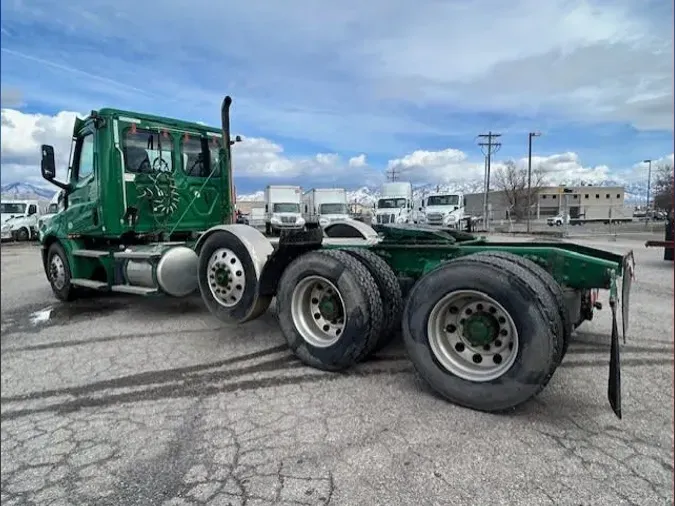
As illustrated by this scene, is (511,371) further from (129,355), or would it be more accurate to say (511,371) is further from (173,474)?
(129,355)

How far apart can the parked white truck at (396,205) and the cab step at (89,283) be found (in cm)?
1956

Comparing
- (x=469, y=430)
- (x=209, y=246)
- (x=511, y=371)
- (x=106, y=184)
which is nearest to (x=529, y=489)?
(x=469, y=430)

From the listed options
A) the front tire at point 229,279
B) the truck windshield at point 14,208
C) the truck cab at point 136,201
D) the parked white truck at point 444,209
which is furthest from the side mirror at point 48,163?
the truck windshield at point 14,208

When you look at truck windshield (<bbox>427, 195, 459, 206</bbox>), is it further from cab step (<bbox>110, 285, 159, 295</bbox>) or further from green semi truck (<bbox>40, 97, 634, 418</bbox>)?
cab step (<bbox>110, 285, 159, 295</bbox>)

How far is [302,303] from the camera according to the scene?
442cm

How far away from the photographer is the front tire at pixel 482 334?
9.99 feet

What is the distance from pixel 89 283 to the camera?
682 cm

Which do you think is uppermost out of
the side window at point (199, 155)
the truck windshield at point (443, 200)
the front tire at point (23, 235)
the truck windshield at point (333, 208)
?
the side window at point (199, 155)

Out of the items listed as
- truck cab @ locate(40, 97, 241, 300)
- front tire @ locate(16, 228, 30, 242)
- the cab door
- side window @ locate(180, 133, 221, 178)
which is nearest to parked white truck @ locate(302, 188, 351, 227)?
front tire @ locate(16, 228, 30, 242)

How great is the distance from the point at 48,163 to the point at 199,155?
2020mm

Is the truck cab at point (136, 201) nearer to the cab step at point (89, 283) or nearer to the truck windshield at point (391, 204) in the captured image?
the cab step at point (89, 283)

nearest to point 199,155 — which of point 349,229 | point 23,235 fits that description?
point 349,229

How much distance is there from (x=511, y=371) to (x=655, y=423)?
39.7 inches

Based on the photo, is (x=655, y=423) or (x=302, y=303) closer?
(x=655, y=423)
